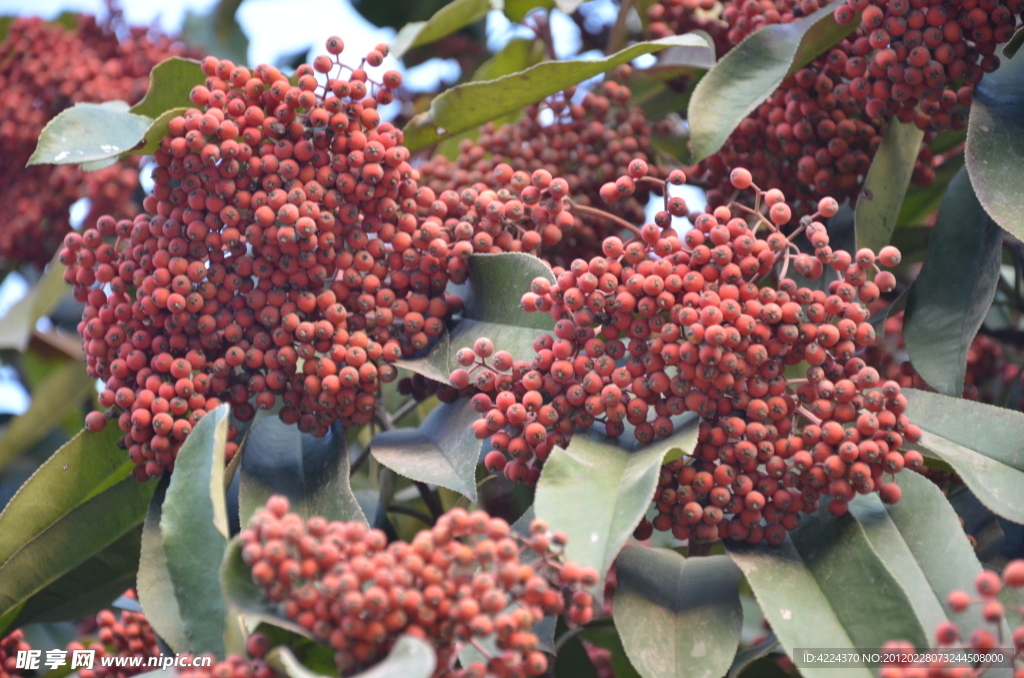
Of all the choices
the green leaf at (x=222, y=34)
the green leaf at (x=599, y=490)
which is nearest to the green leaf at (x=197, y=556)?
the green leaf at (x=599, y=490)

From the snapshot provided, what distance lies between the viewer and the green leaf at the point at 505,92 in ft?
4.19

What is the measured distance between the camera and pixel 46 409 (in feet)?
6.22

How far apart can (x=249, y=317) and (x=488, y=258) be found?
295mm

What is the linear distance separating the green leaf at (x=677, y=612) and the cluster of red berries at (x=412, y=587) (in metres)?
0.15

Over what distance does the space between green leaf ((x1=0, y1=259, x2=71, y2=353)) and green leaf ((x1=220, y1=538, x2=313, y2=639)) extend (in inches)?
47.5

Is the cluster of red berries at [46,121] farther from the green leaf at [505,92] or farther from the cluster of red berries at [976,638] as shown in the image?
the cluster of red berries at [976,638]

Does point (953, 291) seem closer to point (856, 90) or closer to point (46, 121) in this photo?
point (856, 90)

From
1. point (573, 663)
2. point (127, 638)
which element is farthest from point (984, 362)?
point (127, 638)

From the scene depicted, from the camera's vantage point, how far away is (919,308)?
124 cm

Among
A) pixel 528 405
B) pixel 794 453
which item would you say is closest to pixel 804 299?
pixel 794 453

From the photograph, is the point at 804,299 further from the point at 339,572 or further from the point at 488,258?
the point at 339,572

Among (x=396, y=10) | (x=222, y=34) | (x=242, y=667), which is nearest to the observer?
(x=242, y=667)

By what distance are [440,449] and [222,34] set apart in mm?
1672

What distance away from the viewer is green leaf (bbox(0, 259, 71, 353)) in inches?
73.9
